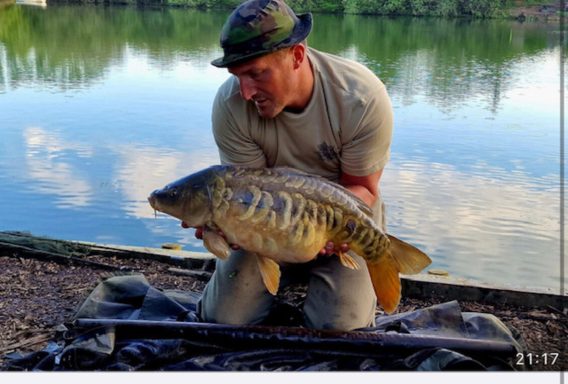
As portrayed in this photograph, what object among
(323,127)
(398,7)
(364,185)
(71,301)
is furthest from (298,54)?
(398,7)

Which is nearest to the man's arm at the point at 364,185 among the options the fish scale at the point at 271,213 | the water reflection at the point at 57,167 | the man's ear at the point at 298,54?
the fish scale at the point at 271,213

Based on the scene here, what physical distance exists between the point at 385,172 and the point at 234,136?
3584 mm

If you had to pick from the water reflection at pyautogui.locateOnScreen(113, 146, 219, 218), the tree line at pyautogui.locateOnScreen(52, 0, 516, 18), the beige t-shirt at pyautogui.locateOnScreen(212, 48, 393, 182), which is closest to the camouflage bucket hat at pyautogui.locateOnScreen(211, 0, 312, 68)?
the beige t-shirt at pyautogui.locateOnScreen(212, 48, 393, 182)

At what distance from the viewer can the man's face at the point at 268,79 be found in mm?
2078

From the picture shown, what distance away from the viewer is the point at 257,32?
6.71ft

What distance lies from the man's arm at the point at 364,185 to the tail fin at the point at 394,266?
0.20 m

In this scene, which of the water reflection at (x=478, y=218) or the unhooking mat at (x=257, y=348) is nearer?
the unhooking mat at (x=257, y=348)

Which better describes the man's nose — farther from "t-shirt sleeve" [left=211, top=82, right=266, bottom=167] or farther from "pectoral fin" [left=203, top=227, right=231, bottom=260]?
"pectoral fin" [left=203, top=227, right=231, bottom=260]

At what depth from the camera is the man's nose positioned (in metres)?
2.11

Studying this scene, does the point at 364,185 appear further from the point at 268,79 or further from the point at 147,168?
the point at 147,168

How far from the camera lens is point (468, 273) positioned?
3.97 metres

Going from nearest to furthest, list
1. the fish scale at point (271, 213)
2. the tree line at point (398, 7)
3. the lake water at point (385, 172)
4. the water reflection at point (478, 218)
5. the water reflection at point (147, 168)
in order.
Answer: the fish scale at point (271, 213)
the water reflection at point (478, 218)
the lake water at point (385, 172)
the water reflection at point (147, 168)
the tree line at point (398, 7)

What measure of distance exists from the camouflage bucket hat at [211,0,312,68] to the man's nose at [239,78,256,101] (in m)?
0.07

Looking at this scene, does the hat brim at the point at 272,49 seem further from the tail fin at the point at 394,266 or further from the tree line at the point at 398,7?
the tree line at the point at 398,7
